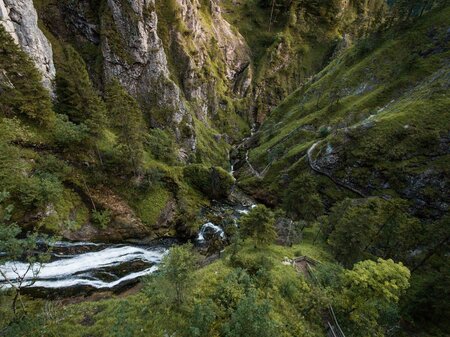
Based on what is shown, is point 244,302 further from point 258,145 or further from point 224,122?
point 224,122

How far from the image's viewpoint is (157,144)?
5350 cm

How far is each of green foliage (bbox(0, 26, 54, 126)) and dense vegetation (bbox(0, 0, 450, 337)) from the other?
0.20 m

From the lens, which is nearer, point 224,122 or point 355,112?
point 355,112

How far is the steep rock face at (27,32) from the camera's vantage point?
39344 mm

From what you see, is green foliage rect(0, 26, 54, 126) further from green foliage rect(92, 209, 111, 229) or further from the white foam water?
the white foam water

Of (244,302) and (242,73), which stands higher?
(242,73)

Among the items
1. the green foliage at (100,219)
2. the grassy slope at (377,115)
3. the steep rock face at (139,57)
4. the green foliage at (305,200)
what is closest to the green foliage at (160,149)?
the steep rock face at (139,57)

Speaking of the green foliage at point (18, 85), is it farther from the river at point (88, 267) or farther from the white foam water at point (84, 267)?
the white foam water at point (84, 267)

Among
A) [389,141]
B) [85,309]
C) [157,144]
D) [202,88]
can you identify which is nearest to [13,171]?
[85,309]

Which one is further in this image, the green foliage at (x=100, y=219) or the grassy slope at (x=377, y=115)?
the grassy slope at (x=377, y=115)

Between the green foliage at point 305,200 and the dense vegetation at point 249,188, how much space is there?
0.33m

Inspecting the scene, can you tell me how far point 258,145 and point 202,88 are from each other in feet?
106

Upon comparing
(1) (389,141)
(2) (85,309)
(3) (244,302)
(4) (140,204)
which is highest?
(1) (389,141)

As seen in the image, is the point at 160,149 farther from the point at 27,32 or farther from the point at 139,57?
the point at 27,32
